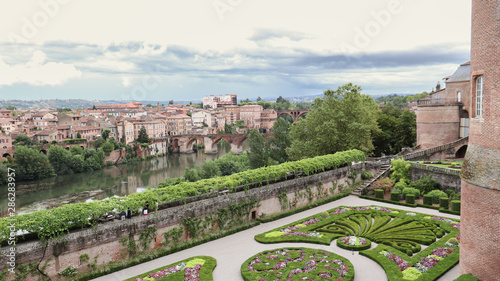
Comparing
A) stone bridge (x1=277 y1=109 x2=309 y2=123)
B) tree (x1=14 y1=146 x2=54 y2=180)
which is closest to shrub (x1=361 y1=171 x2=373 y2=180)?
tree (x1=14 y1=146 x2=54 y2=180)

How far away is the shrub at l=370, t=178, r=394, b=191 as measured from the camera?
30.5 meters

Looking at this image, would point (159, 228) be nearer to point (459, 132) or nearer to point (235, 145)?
point (459, 132)

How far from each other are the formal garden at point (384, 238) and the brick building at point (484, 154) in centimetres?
364

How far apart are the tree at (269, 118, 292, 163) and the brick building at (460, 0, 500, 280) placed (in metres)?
38.7

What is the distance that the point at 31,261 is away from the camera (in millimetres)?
15852

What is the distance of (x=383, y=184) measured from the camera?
100 ft

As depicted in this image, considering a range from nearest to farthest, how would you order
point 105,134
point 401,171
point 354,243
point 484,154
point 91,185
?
point 484,154 < point 354,243 < point 401,171 < point 91,185 < point 105,134

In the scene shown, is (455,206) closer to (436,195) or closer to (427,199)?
(436,195)

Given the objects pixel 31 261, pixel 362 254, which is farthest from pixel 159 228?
pixel 362 254

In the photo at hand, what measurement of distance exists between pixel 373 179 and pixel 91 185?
1887 inches

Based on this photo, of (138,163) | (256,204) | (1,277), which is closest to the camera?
(1,277)

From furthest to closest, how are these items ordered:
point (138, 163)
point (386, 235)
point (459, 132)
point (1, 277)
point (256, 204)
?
point (138, 163), point (459, 132), point (256, 204), point (386, 235), point (1, 277)

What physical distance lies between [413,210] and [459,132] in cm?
1620

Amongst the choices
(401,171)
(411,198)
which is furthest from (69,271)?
(401,171)
